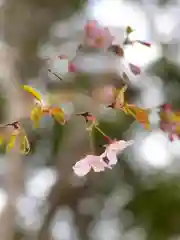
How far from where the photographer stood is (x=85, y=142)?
0.82 meters

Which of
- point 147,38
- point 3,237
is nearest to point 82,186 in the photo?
point 3,237

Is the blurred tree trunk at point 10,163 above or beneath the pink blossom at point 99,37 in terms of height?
beneath

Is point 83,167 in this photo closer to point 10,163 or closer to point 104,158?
point 104,158

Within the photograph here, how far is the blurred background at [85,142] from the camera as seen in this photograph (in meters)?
0.84

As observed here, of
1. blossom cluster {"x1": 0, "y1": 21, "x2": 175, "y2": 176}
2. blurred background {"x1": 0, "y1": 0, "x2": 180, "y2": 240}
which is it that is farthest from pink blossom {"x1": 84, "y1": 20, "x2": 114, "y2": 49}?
blurred background {"x1": 0, "y1": 0, "x2": 180, "y2": 240}

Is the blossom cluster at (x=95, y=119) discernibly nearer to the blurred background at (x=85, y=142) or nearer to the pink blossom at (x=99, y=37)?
the pink blossom at (x=99, y=37)

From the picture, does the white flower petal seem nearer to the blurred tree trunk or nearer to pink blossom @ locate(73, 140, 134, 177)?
pink blossom @ locate(73, 140, 134, 177)

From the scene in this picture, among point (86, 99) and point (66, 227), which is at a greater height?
point (86, 99)

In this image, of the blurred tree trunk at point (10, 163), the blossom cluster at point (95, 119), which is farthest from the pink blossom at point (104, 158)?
the blurred tree trunk at point (10, 163)

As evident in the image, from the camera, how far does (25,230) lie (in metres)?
0.87

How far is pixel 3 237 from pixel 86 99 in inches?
13.2

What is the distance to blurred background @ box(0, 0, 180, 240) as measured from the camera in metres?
0.84

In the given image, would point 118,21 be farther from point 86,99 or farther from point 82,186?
point 82,186

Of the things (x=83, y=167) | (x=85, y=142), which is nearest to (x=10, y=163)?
(x=85, y=142)
